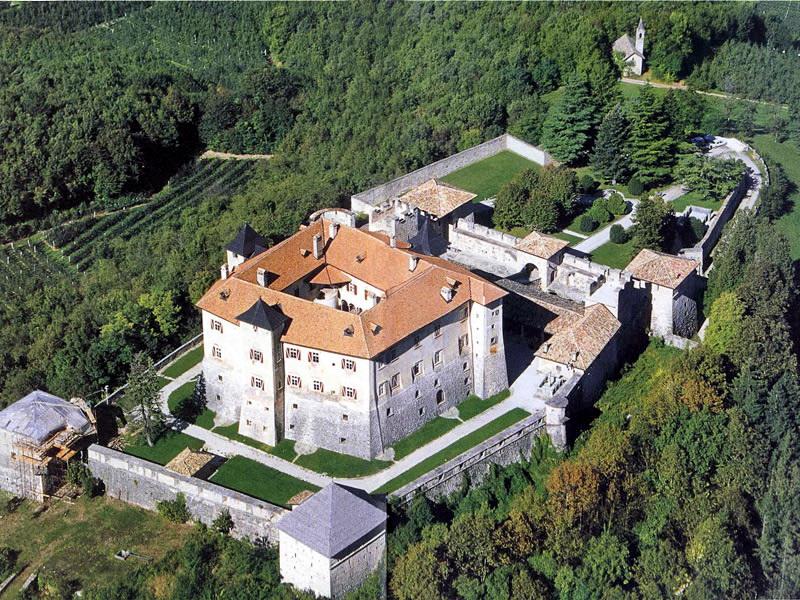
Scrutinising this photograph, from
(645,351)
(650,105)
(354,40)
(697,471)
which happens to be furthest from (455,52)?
(697,471)

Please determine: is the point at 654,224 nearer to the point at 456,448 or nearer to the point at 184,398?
the point at 456,448

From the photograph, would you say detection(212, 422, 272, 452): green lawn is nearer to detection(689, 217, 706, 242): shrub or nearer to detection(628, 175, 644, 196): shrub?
detection(689, 217, 706, 242): shrub

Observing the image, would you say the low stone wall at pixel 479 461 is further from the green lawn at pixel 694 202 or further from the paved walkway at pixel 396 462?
the green lawn at pixel 694 202

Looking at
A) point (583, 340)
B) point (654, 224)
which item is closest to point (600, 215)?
point (654, 224)

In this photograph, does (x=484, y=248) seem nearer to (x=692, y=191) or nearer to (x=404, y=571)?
(x=692, y=191)

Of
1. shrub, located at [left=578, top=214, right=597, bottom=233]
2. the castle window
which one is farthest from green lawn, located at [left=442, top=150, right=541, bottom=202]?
the castle window

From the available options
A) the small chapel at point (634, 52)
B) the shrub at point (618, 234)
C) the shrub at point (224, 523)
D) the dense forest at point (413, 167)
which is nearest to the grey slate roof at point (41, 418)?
the dense forest at point (413, 167)

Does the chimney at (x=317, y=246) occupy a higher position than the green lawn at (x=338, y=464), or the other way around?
the chimney at (x=317, y=246)
